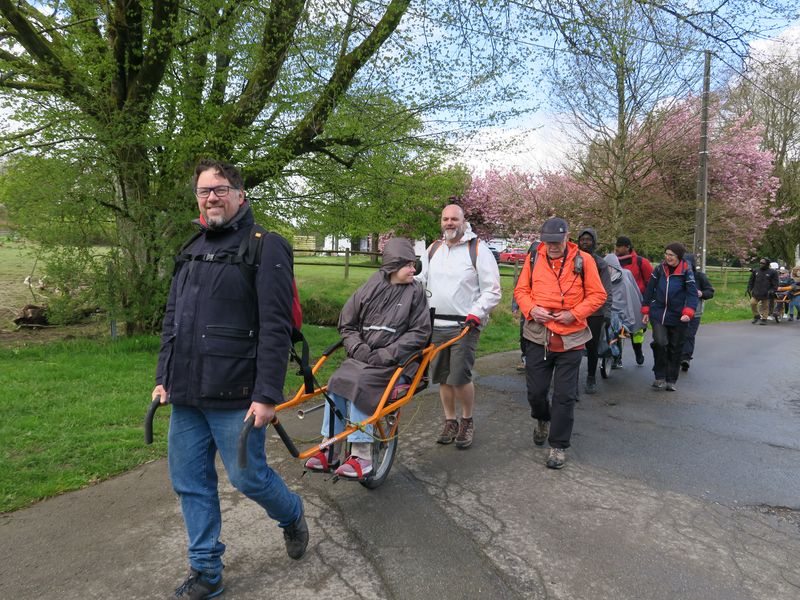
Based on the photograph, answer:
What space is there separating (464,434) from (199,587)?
273 centimetres

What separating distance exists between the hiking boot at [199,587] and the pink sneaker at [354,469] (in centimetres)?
105

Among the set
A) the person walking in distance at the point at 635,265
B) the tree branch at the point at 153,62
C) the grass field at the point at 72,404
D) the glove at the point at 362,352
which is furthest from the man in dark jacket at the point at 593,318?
the tree branch at the point at 153,62

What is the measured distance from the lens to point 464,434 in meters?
4.96

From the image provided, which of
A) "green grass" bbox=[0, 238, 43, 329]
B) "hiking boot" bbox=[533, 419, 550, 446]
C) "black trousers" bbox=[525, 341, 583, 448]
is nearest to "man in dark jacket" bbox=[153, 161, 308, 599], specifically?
"black trousers" bbox=[525, 341, 583, 448]

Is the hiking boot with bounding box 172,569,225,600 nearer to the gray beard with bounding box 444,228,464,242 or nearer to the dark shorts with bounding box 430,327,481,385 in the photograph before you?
the dark shorts with bounding box 430,327,481,385

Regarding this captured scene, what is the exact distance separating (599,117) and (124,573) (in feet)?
63.5

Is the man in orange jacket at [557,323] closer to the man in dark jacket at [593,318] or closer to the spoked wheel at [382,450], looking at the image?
the spoked wheel at [382,450]

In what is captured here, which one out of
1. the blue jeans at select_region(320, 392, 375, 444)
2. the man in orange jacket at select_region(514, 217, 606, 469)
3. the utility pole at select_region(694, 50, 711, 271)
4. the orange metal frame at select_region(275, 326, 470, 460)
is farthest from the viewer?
the utility pole at select_region(694, 50, 711, 271)

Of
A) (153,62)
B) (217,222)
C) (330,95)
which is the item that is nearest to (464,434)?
(217,222)

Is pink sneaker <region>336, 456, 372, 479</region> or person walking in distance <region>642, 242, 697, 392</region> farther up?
person walking in distance <region>642, 242, 697, 392</region>

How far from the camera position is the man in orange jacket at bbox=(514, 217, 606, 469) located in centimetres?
460

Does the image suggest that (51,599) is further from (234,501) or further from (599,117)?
(599,117)

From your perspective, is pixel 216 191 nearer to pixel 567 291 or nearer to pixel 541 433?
pixel 567 291

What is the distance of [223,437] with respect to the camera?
274 cm
